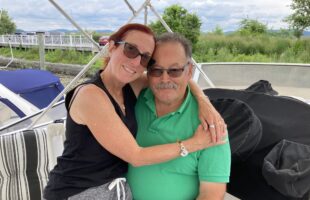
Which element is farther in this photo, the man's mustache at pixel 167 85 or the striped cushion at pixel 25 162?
the striped cushion at pixel 25 162

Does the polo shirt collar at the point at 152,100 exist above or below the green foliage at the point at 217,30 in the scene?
above

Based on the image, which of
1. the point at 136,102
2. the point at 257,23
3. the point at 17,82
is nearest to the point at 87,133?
the point at 136,102

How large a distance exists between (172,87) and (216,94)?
594 mm

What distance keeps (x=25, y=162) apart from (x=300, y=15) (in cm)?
1493

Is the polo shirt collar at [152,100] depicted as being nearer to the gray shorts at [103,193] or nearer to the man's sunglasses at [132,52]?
the man's sunglasses at [132,52]

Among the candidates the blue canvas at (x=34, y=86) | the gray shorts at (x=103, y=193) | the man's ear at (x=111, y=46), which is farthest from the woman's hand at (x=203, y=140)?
the blue canvas at (x=34, y=86)

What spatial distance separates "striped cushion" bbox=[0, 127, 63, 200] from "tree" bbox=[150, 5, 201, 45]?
35.6 feet

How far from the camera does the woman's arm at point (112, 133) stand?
123 centimetres

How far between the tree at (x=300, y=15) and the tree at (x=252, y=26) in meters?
2.04

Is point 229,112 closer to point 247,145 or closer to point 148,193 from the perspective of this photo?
point 247,145

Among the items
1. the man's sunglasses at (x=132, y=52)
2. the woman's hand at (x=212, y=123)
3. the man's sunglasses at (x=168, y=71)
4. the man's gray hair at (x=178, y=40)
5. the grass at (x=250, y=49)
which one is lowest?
the grass at (x=250, y=49)

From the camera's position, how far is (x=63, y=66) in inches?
545

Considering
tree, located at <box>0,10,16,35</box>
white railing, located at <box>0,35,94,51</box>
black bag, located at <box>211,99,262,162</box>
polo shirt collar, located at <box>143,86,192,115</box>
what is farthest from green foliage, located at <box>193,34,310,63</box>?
tree, located at <box>0,10,16,35</box>

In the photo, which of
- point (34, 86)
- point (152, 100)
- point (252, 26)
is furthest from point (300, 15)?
point (152, 100)
